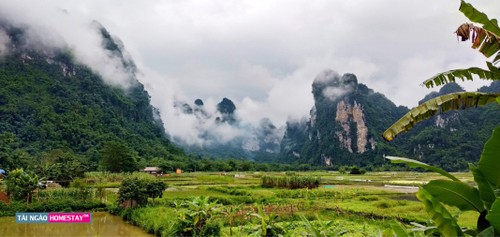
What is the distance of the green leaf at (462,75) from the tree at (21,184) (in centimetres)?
Answer: 1866

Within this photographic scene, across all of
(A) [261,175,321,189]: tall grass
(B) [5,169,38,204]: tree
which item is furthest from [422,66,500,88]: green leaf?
(A) [261,175,321,189]: tall grass

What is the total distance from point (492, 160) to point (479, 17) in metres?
2.11

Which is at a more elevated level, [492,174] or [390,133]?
[390,133]

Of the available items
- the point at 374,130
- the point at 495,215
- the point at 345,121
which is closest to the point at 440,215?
the point at 495,215

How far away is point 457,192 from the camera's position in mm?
2082

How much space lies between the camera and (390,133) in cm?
410

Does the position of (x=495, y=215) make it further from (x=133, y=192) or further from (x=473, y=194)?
(x=133, y=192)

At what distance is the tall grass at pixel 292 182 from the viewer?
28453mm

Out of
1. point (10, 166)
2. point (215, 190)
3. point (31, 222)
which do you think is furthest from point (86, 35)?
point (31, 222)

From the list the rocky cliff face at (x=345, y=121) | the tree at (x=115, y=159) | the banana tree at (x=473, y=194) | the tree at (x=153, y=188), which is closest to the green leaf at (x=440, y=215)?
the banana tree at (x=473, y=194)

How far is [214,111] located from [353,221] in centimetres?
16007

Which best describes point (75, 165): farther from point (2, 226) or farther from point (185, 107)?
point (185, 107)

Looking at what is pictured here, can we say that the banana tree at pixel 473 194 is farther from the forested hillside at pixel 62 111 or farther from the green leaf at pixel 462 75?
the forested hillside at pixel 62 111

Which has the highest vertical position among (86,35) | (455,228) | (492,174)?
(86,35)
